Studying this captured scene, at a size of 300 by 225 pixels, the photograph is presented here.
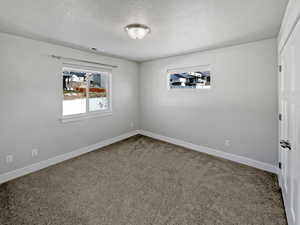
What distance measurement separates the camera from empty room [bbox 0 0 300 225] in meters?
1.67

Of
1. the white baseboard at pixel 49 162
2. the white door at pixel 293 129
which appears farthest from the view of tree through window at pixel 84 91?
the white door at pixel 293 129

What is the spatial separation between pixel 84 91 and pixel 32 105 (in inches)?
45.9

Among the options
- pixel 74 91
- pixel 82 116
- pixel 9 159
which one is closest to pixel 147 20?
pixel 74 91

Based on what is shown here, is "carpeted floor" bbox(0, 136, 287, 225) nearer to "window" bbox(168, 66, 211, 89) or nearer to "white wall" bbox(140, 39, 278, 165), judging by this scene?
"white wall" bbox(140, 39, 278, 165)

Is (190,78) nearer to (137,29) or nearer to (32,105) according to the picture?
(137,29)

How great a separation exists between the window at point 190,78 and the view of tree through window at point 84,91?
1.85 m

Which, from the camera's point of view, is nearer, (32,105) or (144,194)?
(144,194)

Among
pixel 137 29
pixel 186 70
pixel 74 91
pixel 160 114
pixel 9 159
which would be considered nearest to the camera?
pixel 137 29

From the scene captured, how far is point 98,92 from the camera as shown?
155 inches

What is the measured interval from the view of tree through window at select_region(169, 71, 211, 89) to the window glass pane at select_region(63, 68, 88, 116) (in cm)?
230

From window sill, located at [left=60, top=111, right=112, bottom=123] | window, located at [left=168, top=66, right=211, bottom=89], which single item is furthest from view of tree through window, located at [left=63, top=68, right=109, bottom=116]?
window, located at [left=168, top=66, right=211, bottom=89]

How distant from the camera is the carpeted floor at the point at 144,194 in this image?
1.68m

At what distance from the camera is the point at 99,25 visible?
209cm

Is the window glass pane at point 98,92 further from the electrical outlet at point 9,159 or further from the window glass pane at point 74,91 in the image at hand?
the electrical outlet at point 9,159
